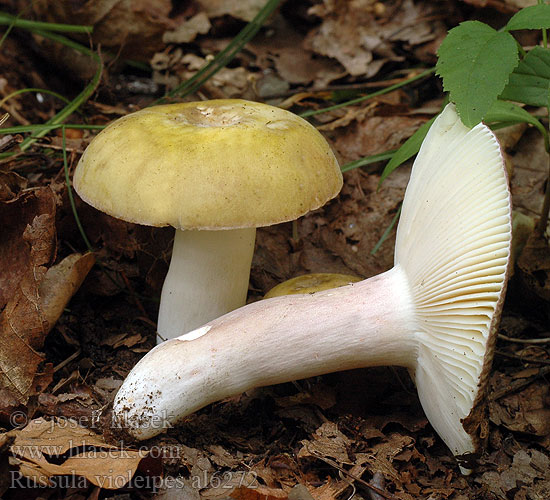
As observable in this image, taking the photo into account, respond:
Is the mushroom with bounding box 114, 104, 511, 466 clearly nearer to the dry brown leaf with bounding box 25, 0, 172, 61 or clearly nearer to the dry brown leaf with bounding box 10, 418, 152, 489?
the dry brown leaf with bounding box 10, 418, 152, 489

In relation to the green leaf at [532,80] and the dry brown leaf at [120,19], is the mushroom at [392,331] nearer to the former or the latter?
the green leaf at [532,80]

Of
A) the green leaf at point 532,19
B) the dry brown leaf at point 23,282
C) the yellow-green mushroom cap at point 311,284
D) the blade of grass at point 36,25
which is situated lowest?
the yellow-green mushroom cap at point 311,284

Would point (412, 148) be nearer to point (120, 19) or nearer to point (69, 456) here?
point (69, 456)

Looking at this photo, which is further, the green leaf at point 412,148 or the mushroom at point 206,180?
the green leaf at point 412,148

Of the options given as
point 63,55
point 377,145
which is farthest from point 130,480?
point 63,55

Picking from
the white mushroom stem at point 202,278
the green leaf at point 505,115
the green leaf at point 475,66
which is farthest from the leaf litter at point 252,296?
the green leaf at point 475,66

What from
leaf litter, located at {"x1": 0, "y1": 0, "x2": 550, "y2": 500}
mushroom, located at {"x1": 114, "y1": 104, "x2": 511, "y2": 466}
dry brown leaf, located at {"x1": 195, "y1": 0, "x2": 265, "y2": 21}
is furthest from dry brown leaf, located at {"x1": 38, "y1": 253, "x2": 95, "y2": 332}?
dry brown leaf, located at {"x1": 195, "y1": 0, "x2": 265, "y2": 21}

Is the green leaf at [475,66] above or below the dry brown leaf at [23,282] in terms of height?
above
